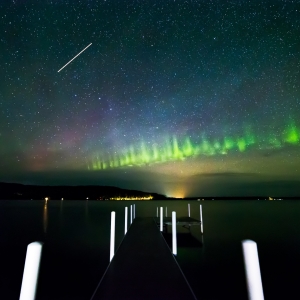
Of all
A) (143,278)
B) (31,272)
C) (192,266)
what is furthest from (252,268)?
(192,266)

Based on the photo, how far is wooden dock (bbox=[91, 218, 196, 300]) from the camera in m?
4.11

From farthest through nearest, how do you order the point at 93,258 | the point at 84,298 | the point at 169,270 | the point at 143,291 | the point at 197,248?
1. the point at 197,248
2. the point at 93,258
3. the point at 84,298
4. the point at 169,270
5. the point at 143,291

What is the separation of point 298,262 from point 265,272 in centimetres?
299

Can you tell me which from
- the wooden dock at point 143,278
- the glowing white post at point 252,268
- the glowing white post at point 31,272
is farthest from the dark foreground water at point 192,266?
the glowing white post at point 252,268

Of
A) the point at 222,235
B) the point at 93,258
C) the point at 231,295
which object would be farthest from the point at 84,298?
the point at 222,235

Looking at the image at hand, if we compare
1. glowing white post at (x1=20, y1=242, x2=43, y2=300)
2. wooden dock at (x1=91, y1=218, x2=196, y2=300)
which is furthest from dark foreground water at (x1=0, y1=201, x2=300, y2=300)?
glowing white post at (x1=20, y1=242, x2=43, y2=300)

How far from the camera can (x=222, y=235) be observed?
68.5 ft

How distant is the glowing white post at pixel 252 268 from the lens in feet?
7.16

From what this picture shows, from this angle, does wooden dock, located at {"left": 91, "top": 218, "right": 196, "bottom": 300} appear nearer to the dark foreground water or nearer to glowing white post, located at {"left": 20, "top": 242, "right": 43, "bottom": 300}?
glowing white post, located at {"left": 20, "top": 242, "right": 43, "bottom": 300}

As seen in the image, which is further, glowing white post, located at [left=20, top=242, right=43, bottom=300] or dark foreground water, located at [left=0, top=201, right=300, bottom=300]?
dark foreground water, located at [left=0, top=201, right=300, bottom=300]

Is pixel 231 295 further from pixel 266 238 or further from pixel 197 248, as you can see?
pixel 266 238

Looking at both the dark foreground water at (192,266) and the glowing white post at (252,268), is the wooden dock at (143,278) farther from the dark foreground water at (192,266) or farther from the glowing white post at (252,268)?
the dark foreground water at (192,266)

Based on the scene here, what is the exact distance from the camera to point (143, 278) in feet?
16.5

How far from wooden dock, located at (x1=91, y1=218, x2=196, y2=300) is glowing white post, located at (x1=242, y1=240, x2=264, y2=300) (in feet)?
6.38
